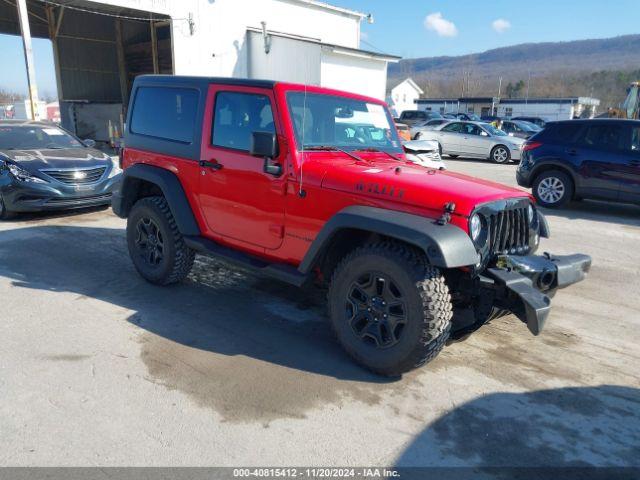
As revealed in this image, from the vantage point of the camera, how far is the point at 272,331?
4.08 m

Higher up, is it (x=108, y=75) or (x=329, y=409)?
(x=108, y=75)

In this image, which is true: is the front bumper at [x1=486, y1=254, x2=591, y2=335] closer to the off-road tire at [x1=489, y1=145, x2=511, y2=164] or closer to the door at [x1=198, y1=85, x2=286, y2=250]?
the door at [x1=198, y1=85, x2=286, y2=250]

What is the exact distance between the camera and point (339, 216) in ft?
11.1

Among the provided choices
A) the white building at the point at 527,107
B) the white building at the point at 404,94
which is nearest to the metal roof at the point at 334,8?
the white building at the point at 527,107

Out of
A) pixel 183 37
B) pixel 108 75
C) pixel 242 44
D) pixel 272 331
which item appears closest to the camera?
pixel 272 331

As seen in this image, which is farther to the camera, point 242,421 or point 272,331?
point 272,331

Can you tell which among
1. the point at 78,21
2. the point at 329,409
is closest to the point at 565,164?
the point at 329,409

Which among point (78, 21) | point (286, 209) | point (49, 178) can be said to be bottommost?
point (49, 178)

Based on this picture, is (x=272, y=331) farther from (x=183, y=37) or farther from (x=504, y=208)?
(x=183, y=37)

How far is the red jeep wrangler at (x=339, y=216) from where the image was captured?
10.4 ft

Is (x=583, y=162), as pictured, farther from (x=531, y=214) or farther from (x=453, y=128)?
(x=453, y=128)

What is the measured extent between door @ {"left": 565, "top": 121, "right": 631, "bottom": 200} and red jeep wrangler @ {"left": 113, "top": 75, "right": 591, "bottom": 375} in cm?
571

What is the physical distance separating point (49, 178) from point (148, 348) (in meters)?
5.20

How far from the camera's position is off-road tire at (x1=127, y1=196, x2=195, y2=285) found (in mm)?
4742
